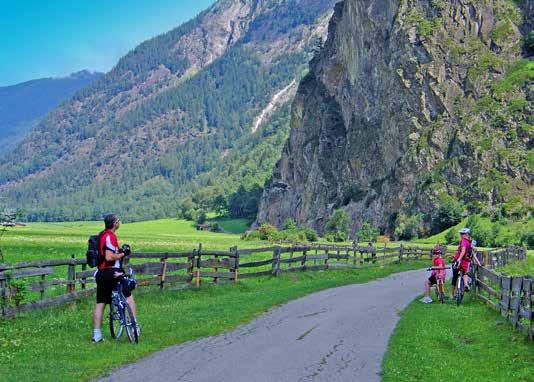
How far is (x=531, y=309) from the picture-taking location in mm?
16672

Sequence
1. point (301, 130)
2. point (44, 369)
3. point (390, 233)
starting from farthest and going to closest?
1. point (301, 130)
2. point (390, 233)
3. point (44, 369)

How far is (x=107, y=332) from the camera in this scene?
1750 cm

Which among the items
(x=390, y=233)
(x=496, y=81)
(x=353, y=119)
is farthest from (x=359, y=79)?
(x=390, y=233)

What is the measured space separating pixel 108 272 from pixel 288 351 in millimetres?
4633

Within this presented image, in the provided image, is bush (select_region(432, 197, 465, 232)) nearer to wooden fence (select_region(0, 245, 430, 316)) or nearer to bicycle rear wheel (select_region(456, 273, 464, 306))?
wooden fence (select_region(0, 245, 430, 316))

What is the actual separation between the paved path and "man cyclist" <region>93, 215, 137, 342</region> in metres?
1.96

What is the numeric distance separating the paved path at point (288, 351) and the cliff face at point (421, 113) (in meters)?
103

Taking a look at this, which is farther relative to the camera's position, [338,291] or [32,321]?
[338,291]

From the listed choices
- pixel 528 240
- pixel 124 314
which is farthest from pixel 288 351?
pixel 528 240

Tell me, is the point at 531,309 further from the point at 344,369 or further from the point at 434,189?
the point at 434,189

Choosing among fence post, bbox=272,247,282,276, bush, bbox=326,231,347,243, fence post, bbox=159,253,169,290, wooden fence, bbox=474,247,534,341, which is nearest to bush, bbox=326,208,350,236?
bush, bbox=326,231,347,243

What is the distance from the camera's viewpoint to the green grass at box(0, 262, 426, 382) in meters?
13.3

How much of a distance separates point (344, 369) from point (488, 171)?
4591 inches

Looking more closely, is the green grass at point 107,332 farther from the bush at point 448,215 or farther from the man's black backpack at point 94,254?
the bush at point 448,215
